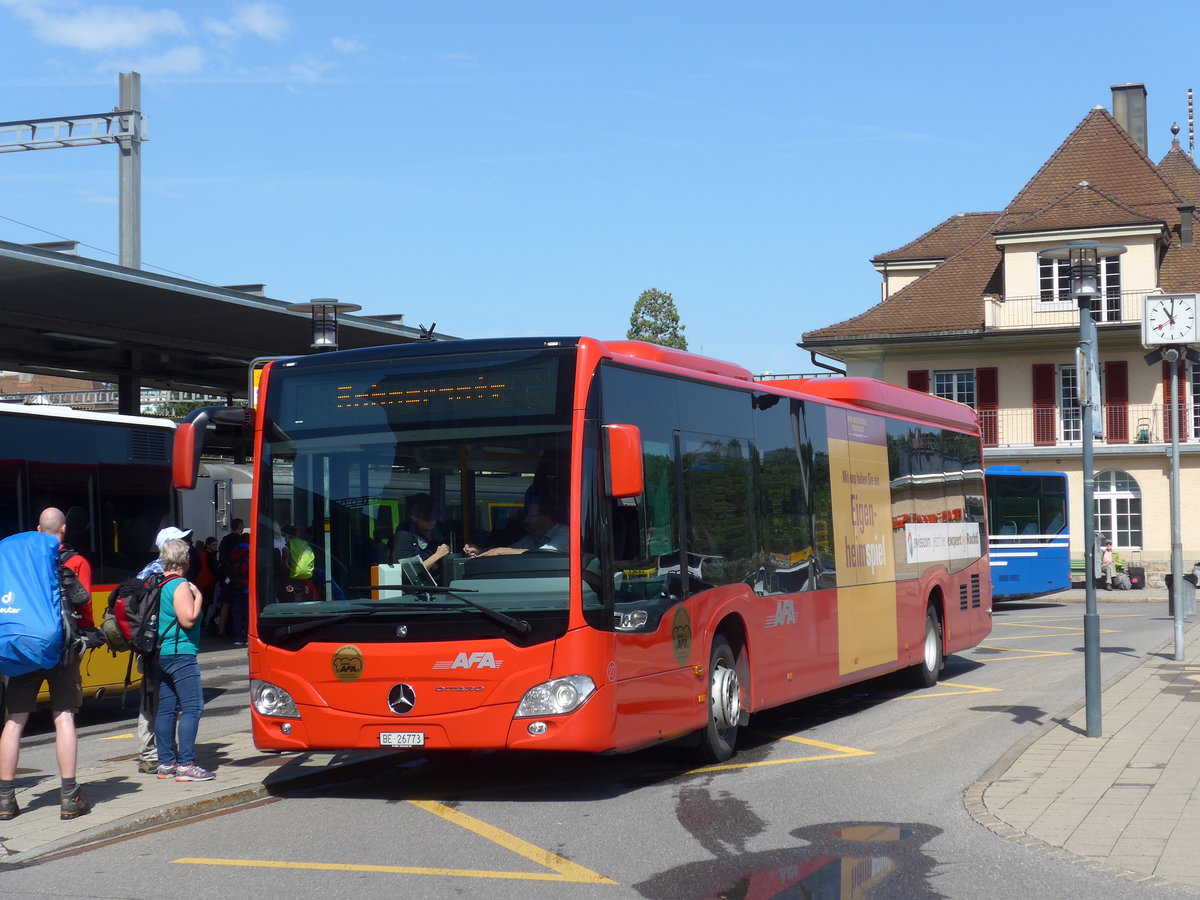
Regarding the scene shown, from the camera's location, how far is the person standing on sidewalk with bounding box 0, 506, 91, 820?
8.70 meters

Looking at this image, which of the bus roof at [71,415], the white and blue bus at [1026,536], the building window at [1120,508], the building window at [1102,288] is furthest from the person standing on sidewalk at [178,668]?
the building window at [1120,508]

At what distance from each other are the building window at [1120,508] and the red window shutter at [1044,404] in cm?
212

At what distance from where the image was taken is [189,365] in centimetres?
3266

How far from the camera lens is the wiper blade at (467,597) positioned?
888 cm

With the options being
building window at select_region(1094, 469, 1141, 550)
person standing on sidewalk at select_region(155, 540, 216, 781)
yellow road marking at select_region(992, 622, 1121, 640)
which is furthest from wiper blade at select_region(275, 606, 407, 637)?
building window at select_region(1094, 469, 1141, 550)

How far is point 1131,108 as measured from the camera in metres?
54.0

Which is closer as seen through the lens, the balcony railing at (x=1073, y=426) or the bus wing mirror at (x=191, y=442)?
the bus wing mirror at (x=191, y=442)

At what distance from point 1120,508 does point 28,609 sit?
4242 cm

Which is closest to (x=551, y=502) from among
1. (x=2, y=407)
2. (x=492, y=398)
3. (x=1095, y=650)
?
(x=492, y=398)

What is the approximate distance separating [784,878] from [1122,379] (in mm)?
42473

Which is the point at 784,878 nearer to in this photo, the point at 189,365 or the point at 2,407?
the point at 2,407

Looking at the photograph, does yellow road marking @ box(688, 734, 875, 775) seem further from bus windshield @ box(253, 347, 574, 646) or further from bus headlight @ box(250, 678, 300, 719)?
bus headlight @ box(250, 678, 300, 719)

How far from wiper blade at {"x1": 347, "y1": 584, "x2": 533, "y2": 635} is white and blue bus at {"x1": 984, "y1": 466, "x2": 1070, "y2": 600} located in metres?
26.8

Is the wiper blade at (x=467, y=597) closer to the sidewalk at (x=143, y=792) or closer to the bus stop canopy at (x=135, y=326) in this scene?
the sidewalk at (x=143, y=792)
